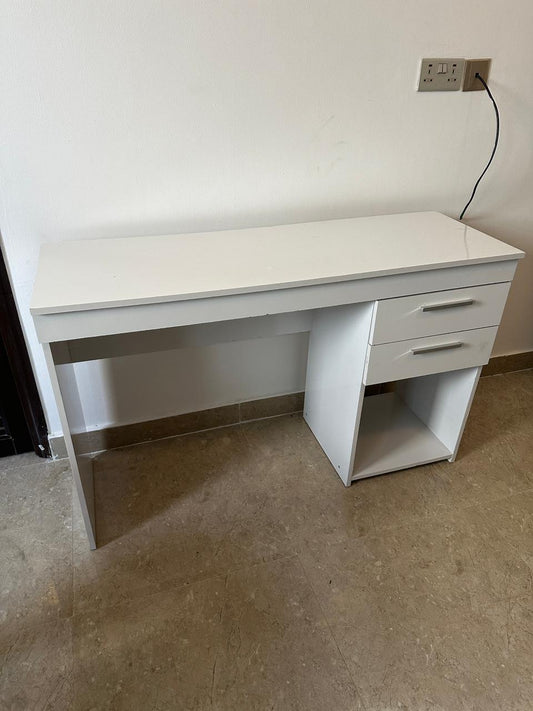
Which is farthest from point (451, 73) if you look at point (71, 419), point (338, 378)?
point (71, 419)

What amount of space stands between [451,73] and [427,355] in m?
0.92

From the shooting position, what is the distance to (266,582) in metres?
1.47

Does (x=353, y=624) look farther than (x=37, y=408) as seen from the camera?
No

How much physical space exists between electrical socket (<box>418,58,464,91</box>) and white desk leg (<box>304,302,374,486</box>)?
789 mm

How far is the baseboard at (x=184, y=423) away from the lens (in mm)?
1904

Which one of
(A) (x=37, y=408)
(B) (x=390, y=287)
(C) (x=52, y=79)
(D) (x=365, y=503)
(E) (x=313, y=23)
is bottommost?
(D) (x=365, y=503)

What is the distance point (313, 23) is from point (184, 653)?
1.75 metres

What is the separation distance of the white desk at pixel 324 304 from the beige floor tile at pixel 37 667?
0.28 m

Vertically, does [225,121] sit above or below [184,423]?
above

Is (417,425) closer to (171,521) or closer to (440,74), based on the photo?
(171,521)

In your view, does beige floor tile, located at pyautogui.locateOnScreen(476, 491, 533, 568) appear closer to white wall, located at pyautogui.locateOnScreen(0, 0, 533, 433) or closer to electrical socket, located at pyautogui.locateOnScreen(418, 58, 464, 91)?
white wall, located at pyautogui.locateOnScreen(0, 0, 533, 433)

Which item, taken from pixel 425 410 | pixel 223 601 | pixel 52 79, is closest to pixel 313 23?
pixel 52 79

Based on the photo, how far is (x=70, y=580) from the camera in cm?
147

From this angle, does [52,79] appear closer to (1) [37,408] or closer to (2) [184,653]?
(1) [37,408]
